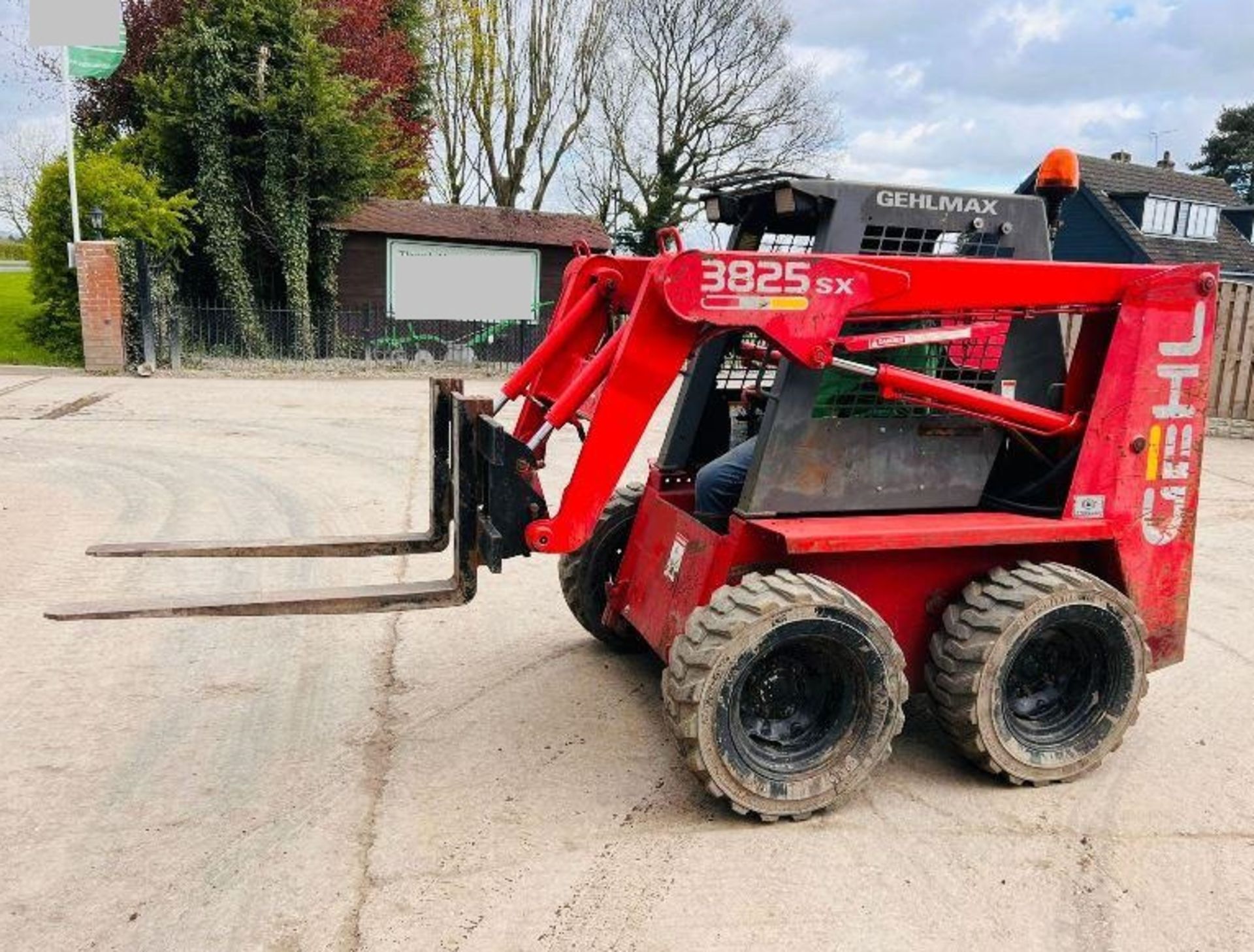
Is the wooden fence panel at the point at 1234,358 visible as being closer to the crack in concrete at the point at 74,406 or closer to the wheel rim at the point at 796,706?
the wheel rim at the point at 796,706

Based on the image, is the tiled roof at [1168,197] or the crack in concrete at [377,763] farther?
the tiled roof at [1168,197]

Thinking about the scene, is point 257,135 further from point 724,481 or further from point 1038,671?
point 1038,671

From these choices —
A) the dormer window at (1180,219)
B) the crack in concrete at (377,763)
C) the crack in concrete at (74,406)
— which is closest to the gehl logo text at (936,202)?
the crack in concrete at (377,763)

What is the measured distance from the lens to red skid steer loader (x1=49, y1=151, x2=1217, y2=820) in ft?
11.8

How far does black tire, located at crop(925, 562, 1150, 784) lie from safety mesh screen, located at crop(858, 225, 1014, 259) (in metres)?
1.27

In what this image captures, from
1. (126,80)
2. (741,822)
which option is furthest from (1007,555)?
(126,80)

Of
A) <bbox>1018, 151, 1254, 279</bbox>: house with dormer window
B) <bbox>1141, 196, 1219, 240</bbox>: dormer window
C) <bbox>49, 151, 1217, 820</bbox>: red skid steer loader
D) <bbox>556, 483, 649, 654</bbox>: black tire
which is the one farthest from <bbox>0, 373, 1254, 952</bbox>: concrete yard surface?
<bbox>1141, 196, 1219, 240</bbox>: dormer window

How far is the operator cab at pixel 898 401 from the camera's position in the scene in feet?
12.8

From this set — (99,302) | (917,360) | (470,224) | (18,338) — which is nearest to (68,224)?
(99,302)

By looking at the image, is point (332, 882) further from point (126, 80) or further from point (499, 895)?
point (126, 80)

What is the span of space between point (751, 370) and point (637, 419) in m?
1.20

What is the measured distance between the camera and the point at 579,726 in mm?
4410

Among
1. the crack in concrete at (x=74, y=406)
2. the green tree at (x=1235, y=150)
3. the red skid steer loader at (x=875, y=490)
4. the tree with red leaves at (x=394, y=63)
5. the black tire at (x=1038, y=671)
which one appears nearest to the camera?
the red skid steer loader at (x=875, y=490)

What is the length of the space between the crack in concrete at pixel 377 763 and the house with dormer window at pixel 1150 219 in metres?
31.7
